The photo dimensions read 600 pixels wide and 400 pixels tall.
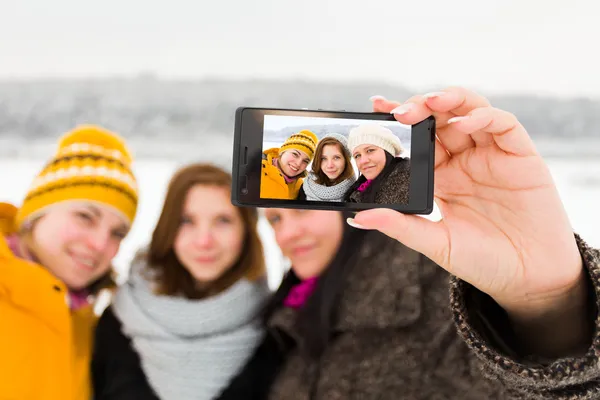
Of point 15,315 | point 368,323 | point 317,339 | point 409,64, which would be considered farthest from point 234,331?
point 409,64

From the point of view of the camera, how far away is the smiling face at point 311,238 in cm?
99

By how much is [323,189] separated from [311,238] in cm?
42

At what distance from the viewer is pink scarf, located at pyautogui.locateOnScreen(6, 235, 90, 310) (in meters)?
1.01

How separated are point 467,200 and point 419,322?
1.25 feet

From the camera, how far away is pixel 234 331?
3.23 feet

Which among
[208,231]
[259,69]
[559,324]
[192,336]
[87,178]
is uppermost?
[259,69]

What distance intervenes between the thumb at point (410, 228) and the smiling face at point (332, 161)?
0.08 metres

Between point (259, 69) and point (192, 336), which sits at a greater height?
point (259, 69)

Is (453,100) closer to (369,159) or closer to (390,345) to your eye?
(369,159)

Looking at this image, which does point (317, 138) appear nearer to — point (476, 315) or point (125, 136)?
point (476, 315)

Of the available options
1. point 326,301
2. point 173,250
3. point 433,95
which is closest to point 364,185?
point 433,95

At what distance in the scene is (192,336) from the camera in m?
0.99

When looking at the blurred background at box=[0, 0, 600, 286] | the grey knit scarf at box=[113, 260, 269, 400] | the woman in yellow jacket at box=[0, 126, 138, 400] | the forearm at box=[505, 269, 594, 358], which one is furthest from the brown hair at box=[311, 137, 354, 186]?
the blurred background at box=[0, 0, 600, 286]

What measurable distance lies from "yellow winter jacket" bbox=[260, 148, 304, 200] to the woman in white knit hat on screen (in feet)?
0.22
